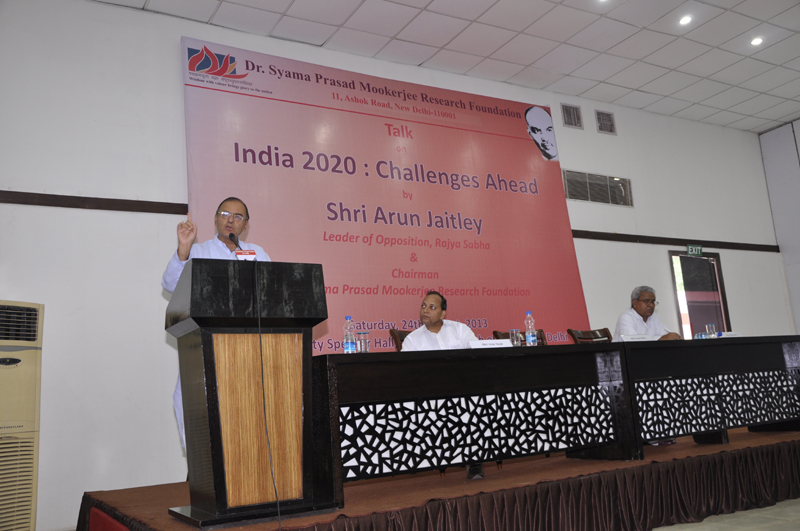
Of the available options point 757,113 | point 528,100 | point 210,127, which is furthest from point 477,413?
point 757,113

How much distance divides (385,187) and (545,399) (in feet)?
8.73

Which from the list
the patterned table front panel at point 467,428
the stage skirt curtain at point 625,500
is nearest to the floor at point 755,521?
the stage skirt curtain at point 625,500

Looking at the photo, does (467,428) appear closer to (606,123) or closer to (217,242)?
(217,242)

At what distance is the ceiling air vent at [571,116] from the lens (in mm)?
6297

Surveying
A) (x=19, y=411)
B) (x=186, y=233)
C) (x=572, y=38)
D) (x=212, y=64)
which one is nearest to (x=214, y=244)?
(x=186, y=233)

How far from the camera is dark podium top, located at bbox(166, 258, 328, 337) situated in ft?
5.91

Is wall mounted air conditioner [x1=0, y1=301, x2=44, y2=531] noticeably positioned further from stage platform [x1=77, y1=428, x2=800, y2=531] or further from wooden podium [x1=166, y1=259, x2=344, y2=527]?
wooden podium [x1=166, y1=259, x2=344, y2=527]

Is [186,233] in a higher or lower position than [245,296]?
higher

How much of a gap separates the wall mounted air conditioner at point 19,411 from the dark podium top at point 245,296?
5.49ft

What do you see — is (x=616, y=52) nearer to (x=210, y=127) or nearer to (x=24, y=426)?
(x=210, y=127)

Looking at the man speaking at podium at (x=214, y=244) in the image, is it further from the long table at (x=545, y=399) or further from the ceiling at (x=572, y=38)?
the ceiling at (x=572, y=38)

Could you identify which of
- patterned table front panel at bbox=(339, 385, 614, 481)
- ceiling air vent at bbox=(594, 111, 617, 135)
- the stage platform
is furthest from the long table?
ceiling air vent at bbox=(594, 111, 617, 135)

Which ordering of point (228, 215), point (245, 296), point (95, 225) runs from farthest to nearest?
point (95, 225), point (228, 215), point (245, 296)

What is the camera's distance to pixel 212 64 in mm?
4457
